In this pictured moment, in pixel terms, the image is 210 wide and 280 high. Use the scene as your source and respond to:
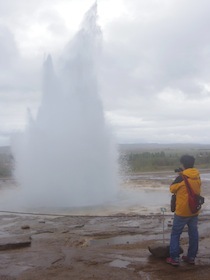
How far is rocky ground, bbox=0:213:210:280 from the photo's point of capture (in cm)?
604

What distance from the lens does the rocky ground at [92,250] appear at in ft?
19.8

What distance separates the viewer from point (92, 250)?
7504mm

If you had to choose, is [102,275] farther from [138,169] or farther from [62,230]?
[138,169]

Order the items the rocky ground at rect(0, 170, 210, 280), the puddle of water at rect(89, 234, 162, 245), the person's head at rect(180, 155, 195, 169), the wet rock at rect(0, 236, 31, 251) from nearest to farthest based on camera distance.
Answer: the rocky ground at rect(0, 170, 210, 280), the person's head at rect(180, 155, 195, 169), the wet rock at rect(0, 236, 31, 251), the puddle of water at rect(89, 234, 162, 245)

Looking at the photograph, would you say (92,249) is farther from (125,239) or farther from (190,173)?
(190,173)

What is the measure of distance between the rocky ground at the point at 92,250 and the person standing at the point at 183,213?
19 cm

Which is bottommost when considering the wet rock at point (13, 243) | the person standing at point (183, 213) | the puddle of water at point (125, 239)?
the puddle of water at point (125, 239)

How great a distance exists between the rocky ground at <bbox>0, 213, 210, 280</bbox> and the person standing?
19cm

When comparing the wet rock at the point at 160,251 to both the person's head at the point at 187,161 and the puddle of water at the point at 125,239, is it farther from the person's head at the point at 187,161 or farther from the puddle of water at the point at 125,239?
the puddle of water at the point at 125,239

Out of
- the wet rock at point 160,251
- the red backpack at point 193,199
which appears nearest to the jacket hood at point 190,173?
the red backpack at point 193,199

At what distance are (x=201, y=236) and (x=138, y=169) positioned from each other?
33276mm

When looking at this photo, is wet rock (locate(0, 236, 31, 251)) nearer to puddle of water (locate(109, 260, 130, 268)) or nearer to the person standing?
puddle of water (locate(109, 260, 130, 268))

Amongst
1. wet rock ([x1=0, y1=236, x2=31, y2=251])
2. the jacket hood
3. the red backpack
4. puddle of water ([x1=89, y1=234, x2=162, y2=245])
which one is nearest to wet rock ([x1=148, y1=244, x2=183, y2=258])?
the red backpack

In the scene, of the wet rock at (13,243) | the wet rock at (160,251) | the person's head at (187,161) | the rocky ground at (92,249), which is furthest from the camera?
the wet rock at (13,243)
